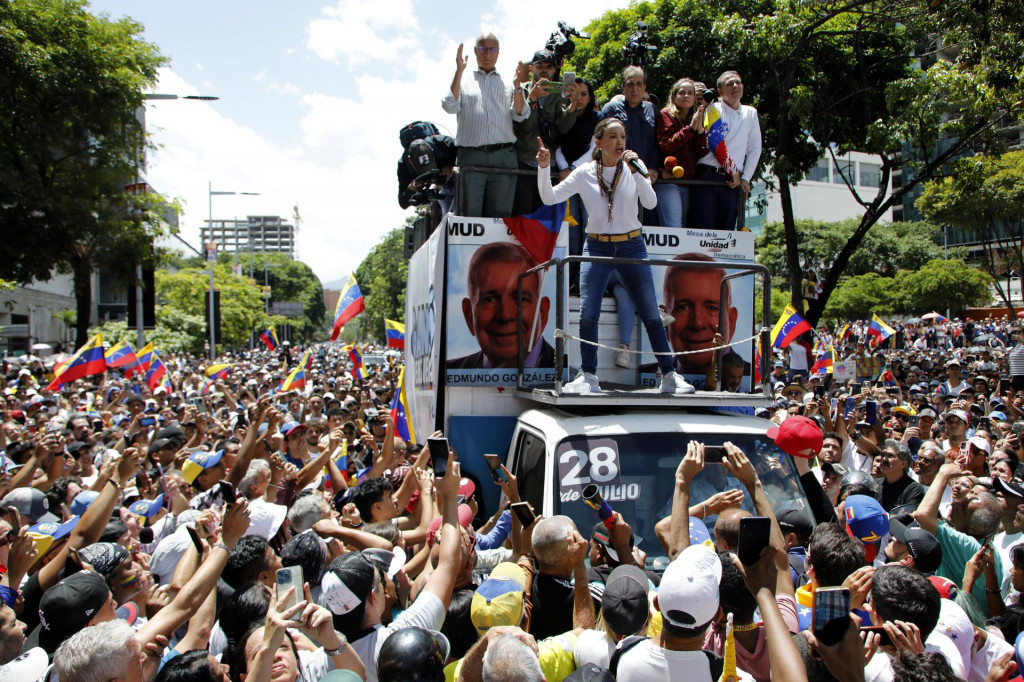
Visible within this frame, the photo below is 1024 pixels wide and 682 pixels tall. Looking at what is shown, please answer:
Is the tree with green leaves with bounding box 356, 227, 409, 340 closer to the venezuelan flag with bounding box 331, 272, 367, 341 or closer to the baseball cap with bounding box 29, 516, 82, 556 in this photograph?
the venezuelan flag with bounding box 331, 272, 367, 341

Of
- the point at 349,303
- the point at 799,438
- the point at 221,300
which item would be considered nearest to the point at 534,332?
the point at 799,438

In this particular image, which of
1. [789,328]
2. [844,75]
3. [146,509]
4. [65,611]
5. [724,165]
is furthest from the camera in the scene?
[844,75]

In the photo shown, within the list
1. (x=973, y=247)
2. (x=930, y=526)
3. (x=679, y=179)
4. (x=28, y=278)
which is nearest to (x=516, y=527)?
(x=930, y=526)

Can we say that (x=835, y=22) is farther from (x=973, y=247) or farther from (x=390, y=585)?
(x=973, y=247)

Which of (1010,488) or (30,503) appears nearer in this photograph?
(1010,488)

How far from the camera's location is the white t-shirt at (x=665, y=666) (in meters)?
2.74

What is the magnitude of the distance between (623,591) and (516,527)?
1.37 m

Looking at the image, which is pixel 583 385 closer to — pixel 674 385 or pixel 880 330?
pixel 674 385

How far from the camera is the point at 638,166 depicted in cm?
591

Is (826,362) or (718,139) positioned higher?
(718,139)

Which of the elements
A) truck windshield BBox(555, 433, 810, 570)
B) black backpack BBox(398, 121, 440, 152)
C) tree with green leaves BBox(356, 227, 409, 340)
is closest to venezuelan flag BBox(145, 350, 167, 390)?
black backpack BBox(398, 121, 440, 152)

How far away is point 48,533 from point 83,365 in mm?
10592

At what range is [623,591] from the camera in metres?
3.12

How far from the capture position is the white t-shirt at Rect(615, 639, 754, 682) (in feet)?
8.98
